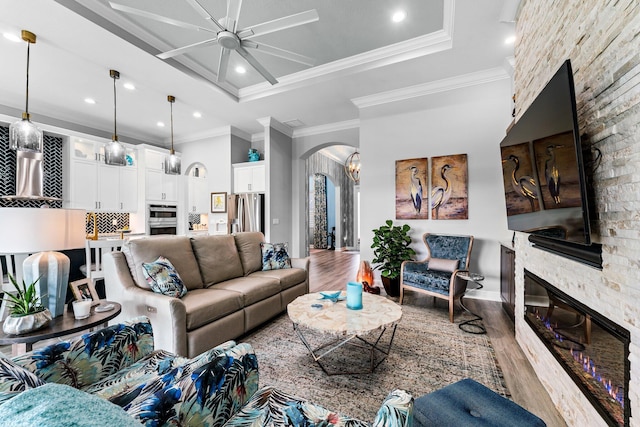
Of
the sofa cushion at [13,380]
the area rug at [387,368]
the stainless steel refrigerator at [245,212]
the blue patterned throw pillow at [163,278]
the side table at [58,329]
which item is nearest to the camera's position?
the sofa cushion at [13,380]

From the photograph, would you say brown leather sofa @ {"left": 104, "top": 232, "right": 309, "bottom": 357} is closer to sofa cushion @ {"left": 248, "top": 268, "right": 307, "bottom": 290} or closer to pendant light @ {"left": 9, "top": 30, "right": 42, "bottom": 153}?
sofa cushion @ {"left": 248, "top": 268, "right": 307, "bottom": 290}

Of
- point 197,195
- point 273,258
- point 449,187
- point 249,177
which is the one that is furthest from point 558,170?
point 197,195

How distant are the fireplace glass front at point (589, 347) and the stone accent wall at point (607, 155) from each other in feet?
0.18

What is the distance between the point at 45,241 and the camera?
5.26ft

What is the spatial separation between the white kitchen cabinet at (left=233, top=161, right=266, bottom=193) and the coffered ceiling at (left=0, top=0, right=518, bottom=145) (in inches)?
39.8

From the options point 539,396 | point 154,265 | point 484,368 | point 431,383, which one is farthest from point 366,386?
point 154,265

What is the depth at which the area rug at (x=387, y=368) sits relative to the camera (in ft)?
6.01

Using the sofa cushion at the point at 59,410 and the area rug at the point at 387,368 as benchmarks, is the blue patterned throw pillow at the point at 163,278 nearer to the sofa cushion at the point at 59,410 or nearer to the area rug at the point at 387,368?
the area rug at the point at 387,368

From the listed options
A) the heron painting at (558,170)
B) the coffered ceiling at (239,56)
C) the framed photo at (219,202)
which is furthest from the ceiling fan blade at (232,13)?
the framed photo at (219,202)

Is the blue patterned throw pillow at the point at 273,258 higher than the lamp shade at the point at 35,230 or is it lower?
lower

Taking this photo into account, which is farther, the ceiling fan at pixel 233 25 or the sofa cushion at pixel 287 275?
the sofa cushion at pixel 287 275

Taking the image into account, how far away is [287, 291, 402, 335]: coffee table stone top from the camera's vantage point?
1.85 meters

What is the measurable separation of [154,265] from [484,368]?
9.42 feet

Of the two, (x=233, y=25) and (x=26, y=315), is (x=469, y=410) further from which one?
(x=233, y=25)
